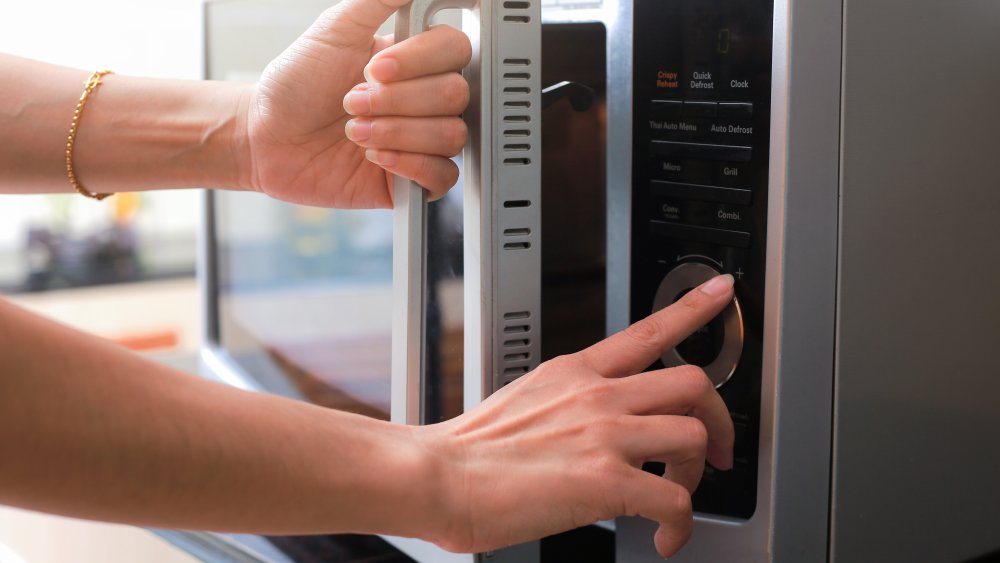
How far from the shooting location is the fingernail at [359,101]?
587mm

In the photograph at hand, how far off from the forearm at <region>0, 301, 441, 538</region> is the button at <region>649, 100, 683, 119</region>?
24 centimetres

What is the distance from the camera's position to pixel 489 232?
51cm

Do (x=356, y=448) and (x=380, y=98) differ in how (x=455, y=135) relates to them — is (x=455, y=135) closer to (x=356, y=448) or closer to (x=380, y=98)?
(x=380, y=98)

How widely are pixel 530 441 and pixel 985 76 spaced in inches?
13.5

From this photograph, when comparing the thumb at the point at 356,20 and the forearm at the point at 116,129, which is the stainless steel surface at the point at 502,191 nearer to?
the thumb at the point at 356,20

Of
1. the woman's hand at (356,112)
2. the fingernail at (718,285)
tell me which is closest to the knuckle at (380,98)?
the woman's hand at (356,112)

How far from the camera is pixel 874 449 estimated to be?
1.70ft

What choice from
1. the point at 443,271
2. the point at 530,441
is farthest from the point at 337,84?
the point at 530,441

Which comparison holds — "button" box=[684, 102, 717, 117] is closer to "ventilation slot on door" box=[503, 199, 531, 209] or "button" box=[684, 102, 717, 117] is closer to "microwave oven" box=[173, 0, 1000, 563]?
"microwave oven" box=[173, 0, 1000, 563]

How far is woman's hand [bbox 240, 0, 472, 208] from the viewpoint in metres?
0.55

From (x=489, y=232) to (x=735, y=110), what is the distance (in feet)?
0.49

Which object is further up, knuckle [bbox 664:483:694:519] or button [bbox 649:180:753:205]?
button [bbox 649:180:753:205]

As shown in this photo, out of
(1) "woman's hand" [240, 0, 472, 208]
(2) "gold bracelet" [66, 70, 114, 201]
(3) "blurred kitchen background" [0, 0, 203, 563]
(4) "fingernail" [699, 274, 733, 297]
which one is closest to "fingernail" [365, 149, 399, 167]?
(1) "woman's hand" [240, 0, 472, 208]

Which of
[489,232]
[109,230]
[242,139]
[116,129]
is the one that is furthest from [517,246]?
[109,230]
